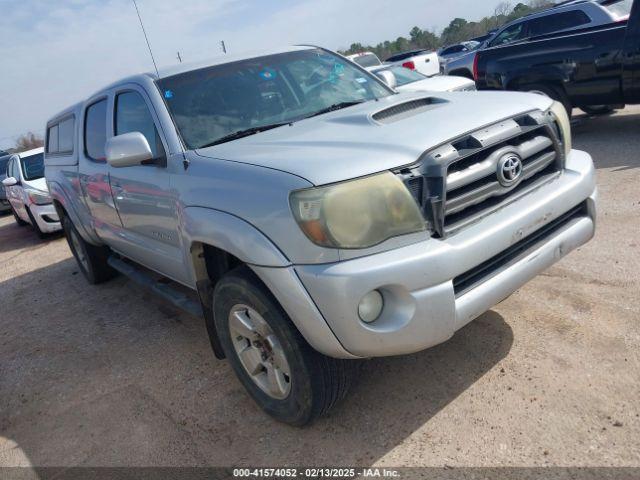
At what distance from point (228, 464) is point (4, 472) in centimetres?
131

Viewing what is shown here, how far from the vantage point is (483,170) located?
7.87ft

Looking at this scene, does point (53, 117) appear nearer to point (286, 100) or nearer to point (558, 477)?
point (286, 100)

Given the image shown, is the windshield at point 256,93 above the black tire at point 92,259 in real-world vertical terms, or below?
above

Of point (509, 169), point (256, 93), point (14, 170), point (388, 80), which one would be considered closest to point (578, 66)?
point (388, 80)

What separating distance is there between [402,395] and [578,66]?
239 inches

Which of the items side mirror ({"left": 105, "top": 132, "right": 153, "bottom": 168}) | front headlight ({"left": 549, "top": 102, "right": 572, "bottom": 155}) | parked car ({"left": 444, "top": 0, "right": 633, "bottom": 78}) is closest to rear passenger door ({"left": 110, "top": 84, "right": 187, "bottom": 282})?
side mirror ({"left": 105, "top": 132, "right": 153, "bottom": 168})

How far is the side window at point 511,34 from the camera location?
10430mm

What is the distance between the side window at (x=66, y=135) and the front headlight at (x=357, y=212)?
3.87 m

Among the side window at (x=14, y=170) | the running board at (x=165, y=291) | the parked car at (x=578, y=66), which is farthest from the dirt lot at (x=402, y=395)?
the side window at (x=14, y=170)

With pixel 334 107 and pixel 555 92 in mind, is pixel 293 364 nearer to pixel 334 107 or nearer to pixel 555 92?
pixel 334 107

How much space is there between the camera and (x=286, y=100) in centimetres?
345

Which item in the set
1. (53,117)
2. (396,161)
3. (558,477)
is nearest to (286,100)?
(396,161)

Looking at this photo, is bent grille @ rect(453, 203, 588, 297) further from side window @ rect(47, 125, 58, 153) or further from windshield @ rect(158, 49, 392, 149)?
side window @ rect(47, 125, 58, 153)

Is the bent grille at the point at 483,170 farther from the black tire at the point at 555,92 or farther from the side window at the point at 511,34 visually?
the side window at the point at 511,34
